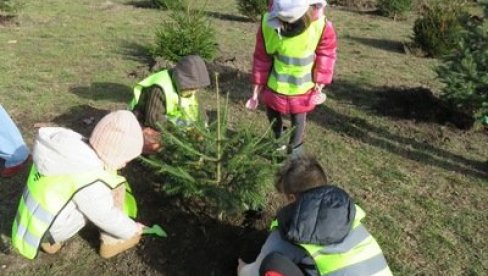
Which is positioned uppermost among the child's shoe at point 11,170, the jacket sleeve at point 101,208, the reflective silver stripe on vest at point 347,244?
the reflective silver stripe on vest at point 347,244

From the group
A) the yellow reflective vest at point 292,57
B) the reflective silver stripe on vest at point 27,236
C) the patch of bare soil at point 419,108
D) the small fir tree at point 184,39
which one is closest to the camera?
the reflective silver stripe on vest at point 27,236

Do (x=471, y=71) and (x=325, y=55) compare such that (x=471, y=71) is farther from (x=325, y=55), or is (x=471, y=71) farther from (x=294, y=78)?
(x=294, y=78)

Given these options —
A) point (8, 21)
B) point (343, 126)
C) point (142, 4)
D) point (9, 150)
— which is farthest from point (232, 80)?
point (142, 4)

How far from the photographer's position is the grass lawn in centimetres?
367

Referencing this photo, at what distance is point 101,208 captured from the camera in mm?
3018

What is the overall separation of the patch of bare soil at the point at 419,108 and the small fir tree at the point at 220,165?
3151 millimetres

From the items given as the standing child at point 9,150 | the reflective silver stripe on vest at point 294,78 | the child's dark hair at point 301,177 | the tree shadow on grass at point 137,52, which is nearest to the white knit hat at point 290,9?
the reflective silver stripe on vest at point 294,78

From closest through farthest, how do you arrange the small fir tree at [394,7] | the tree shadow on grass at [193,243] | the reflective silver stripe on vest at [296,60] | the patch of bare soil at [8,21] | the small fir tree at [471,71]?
the tree shadow on grass at [193,243]
the reflective silver stripe on vest at [296,60]
the small fir tree at [471,71]
the patch of bare soil at [8,21]
the small fir tree at [394,7]

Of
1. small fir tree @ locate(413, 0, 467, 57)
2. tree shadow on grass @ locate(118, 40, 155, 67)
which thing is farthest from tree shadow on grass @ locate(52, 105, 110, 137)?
small fir tree @ locate(413, 0, 467, 57)

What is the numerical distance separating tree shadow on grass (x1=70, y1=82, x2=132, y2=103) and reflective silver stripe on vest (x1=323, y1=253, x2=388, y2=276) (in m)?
4.05

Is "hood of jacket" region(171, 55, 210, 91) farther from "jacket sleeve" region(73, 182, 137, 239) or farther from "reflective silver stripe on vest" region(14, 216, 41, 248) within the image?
"reflective silver stripe on vest" region(14, 216, 41, 248)

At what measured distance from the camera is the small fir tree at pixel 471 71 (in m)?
5.00

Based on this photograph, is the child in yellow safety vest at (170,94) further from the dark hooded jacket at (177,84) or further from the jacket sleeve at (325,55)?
the jacket sleeve at (325,55)

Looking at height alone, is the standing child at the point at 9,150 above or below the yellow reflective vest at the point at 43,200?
below
